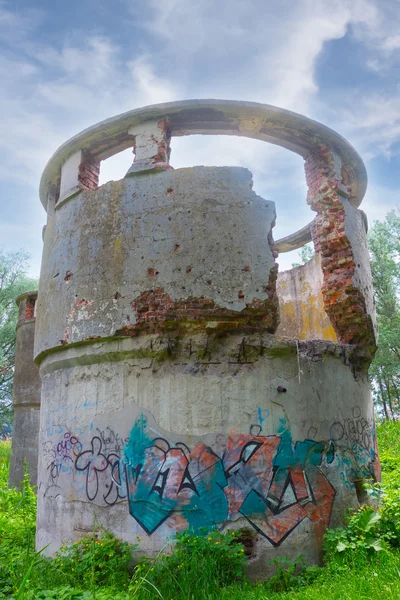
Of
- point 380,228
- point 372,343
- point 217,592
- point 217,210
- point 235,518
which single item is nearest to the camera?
point 217,592

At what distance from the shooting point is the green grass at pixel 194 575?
427cm

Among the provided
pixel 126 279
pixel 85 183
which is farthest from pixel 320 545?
pixel 85 183

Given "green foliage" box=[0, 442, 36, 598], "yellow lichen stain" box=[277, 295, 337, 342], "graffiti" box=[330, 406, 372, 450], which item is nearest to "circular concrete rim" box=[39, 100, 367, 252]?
"yellow lichen stain" box=[277, 295, 337, 342]

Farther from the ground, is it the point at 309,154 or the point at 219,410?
the point at 309,154

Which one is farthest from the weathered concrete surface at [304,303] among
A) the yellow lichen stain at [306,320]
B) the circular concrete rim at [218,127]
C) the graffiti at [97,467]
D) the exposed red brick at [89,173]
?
the graffiti at [97,467]

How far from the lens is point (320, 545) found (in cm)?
539

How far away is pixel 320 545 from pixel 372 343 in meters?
2.91

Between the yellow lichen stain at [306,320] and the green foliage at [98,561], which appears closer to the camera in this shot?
the green foliage at [98,561]

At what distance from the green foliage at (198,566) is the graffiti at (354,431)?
5.99ft

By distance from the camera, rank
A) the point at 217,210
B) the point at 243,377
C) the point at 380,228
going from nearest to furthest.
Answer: the point at 243,377
the point at 217,210
the point at 380,228

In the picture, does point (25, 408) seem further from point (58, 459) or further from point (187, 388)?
point (187, 388)

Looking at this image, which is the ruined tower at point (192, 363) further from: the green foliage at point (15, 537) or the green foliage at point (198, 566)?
the green foliage at point (15, 537)

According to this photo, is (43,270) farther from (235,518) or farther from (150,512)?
(235,518)

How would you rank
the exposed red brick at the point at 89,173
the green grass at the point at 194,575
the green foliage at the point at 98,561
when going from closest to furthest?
1. the green grass at the point at 194,575
2. the green foliage at the point at 98,561
3. the exposed red brick at the point at 89,173
